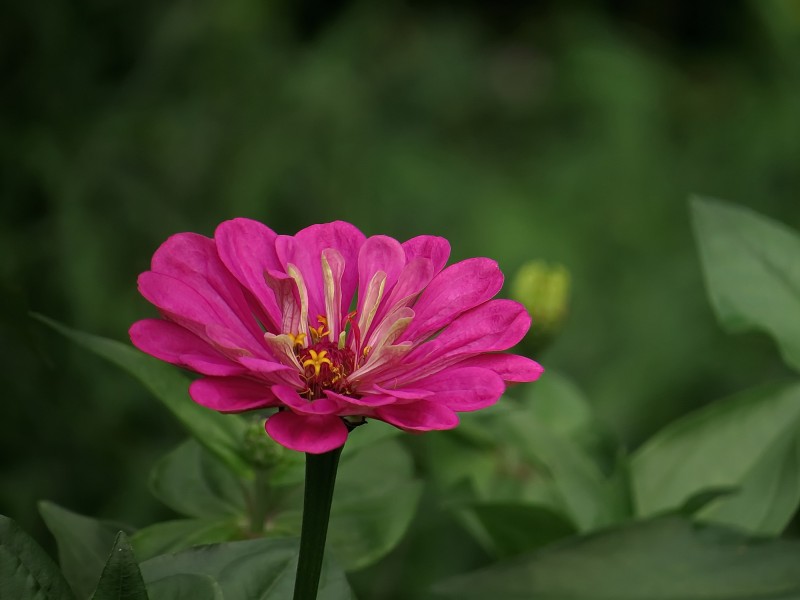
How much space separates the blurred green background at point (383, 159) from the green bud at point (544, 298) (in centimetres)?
36

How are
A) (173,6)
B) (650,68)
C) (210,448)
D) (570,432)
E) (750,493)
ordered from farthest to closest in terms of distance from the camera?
1. (650,68)
2. (173,6)
3. (570,432)
4. (750,493)
5. (210,448)

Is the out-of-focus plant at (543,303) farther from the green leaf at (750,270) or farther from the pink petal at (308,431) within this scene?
the pink petal at (308,431)

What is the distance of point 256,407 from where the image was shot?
0.35 meters

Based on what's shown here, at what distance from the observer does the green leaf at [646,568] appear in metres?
0.50

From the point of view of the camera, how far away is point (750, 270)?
0.63 m

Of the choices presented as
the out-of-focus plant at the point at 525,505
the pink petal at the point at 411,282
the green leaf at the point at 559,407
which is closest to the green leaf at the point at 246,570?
the out-of-focus plant at the point at 525,505

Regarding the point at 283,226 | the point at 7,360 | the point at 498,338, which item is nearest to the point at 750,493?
the point at 498,338

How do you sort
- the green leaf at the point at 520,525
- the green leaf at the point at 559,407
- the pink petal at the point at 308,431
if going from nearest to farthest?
1. the pink petal at the point at 308,431
2. the green leaf at the point at 520,525
3. the green leaf at the point at 559,407

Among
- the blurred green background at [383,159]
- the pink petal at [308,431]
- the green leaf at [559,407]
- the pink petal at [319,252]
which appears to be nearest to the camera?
the pink petal at [308,431]

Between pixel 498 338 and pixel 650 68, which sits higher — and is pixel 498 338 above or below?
below

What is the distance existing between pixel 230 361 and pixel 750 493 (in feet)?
1.22

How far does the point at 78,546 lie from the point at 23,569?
92 mm

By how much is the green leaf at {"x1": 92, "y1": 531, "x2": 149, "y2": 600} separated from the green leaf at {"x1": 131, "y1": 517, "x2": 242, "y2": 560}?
0.11m

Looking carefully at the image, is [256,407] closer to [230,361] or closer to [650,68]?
[230,361]
